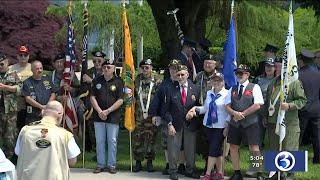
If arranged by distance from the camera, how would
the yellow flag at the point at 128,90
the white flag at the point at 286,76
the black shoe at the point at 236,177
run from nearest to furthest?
1. the white flag at the point at 286,76
2. the black shoe at the point at 236,177
3. the yellow flag at the point at 128,90

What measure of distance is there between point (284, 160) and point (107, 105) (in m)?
3.42

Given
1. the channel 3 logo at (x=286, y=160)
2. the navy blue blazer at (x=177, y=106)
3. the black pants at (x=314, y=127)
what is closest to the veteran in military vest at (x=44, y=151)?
the channel 3 logo at (x=286, y=160)

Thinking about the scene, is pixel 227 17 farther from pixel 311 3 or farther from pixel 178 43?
pixel 311 3

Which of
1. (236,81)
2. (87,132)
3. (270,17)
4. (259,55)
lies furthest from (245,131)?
(259,55)

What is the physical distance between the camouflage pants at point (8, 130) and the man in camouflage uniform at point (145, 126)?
212 cm

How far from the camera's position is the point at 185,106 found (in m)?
9.52

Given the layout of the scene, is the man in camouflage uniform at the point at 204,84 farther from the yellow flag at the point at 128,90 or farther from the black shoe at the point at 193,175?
the yellow flag at the point at 128,90

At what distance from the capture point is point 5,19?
32.9 metres

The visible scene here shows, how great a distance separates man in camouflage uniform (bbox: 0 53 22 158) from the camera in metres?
10.4

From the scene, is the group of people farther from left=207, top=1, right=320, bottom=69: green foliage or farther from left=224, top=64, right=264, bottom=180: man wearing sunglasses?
left=207, top=1, right=320, bottom=69: green foliage

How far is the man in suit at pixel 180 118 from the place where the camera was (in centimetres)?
947

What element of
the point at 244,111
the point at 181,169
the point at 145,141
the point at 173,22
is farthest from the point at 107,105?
the point at 173,22

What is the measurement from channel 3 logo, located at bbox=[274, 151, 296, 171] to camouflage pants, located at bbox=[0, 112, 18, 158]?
493 cm

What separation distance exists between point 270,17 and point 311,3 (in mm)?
8303
